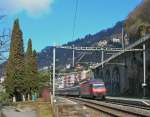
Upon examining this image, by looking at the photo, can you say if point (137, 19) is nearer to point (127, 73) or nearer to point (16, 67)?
point (127, 73)

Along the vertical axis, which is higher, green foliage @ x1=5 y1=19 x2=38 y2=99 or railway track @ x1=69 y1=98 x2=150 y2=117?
green foliage @ x1=5 y1=19 x2=38 y2=99

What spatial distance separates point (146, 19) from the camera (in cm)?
11519

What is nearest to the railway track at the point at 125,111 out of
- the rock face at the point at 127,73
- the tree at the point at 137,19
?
the rock face at the point at 127,73

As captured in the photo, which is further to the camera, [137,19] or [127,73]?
[137,19]

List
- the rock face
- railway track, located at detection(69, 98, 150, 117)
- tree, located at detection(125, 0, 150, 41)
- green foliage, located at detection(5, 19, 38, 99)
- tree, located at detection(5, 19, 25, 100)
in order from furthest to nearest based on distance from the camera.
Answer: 1. tree, located at detection(125, 0, 150, 41)
2. the rock face
3. tree, located at detection(5, 19, 25, 100)
4. green foliage, located at detection(5, 19, 38, 99)
5. railway track, located at detection(69, 98, 150, 117)

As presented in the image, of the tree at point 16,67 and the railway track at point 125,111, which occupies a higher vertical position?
the tree at point 16,67

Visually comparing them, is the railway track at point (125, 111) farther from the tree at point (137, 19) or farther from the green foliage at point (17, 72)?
the tree at point (137, 19)

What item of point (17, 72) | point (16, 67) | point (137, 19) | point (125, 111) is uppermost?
point (137, 19)

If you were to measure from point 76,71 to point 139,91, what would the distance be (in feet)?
85.4

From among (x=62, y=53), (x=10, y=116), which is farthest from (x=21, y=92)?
(x=62, y=53)

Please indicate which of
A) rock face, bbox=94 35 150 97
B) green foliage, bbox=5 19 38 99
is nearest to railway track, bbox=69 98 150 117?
green foliage, bbox=5 19 38 99

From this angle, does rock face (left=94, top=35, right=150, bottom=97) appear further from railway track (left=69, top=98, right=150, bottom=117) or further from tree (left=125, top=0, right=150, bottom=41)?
railway track (left=69, top=98, right=150, bottom=117)

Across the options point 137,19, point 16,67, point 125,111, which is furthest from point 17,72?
point 137,19

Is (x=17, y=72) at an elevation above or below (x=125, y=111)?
above
